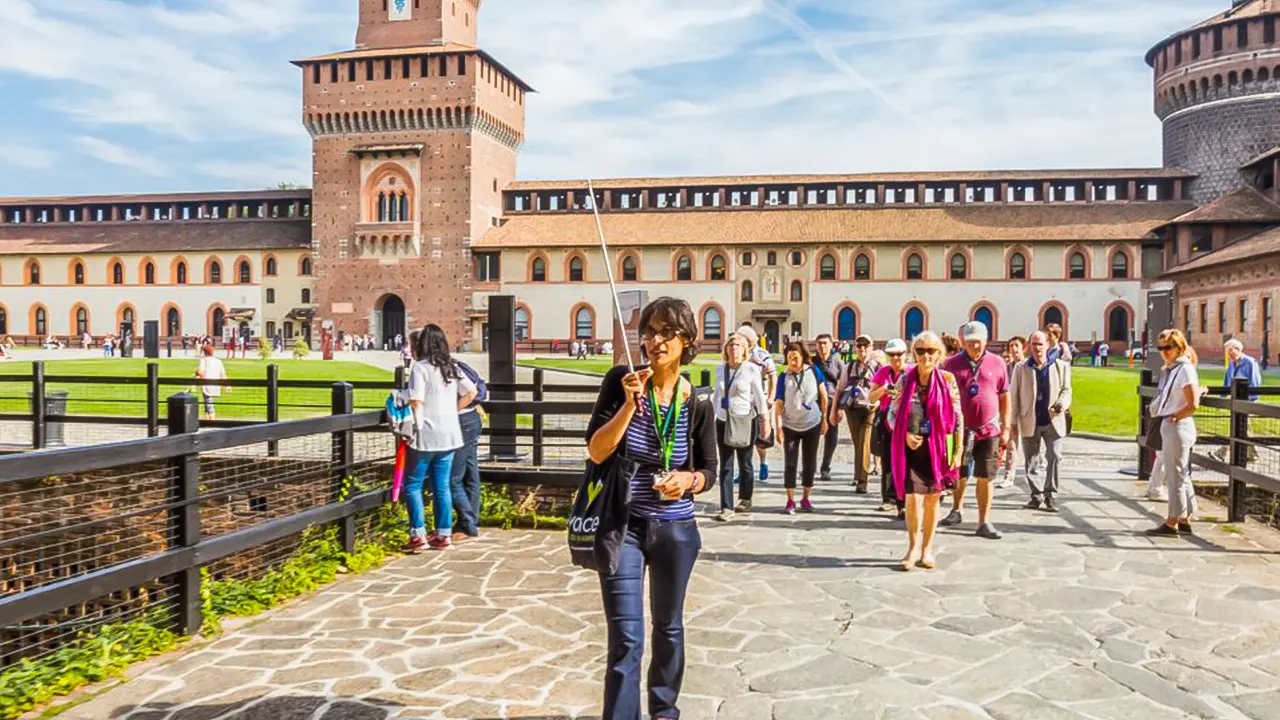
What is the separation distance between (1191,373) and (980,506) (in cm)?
206

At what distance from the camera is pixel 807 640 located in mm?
5316

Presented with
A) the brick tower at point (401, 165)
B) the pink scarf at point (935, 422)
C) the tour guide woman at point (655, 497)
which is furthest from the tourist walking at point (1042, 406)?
the brick tower at point (401, 165)

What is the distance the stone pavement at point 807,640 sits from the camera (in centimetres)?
438

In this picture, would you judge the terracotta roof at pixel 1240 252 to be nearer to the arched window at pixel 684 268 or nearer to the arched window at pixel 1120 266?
the arched window at pixel 1120 266

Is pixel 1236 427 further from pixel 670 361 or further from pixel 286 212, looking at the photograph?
pixel 286 212

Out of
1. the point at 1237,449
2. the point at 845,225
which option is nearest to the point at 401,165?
the point at 845,225

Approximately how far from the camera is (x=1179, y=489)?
8070 mm

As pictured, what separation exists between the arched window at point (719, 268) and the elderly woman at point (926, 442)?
4584 cm

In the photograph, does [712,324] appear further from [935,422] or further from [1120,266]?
[935,422]

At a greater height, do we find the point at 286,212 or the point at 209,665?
the point at 286,212

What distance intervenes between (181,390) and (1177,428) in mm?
20932

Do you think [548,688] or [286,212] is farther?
[286,212]

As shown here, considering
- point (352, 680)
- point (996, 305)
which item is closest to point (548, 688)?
point (352, 680)

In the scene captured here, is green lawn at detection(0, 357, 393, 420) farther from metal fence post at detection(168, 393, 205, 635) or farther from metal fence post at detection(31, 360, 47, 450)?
metal fence post at detection(168, 393, 205, 635)
